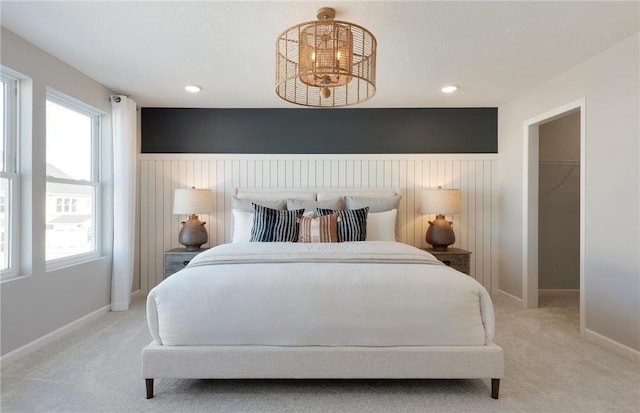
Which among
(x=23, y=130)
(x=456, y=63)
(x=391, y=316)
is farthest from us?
(x=456, y=63)

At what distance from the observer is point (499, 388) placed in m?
2.00

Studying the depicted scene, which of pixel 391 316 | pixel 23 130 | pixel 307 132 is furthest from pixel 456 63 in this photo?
pixel 23 130

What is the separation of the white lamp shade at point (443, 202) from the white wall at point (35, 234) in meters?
3.47

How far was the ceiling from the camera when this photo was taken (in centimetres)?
214


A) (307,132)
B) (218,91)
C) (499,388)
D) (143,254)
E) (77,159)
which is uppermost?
(218,91)

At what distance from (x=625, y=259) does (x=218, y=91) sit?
3.75m

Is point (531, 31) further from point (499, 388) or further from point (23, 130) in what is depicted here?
point (23, 130)

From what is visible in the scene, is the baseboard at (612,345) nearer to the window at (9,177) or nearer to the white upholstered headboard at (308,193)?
the white upholstered headboard at (308,193)

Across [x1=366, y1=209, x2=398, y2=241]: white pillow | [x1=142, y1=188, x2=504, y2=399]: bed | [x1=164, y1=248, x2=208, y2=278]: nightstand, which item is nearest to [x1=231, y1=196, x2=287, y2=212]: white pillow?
[x1=164, y1=248, x2=208, y2=278]: nightstand

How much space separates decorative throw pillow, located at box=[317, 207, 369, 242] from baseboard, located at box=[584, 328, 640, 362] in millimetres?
1950

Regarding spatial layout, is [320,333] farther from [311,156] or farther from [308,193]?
[311,156]

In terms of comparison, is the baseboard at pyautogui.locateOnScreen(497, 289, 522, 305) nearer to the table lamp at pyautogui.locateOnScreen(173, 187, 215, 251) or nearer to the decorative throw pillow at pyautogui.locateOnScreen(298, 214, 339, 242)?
the decorative throw pillow at pyautogui.locateOnScreen(298, 214, 339, 242)

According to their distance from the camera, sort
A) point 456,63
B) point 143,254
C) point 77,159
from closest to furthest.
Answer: point 456,63 < point 77,159 < point 143,254

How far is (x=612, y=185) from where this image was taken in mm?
2645
